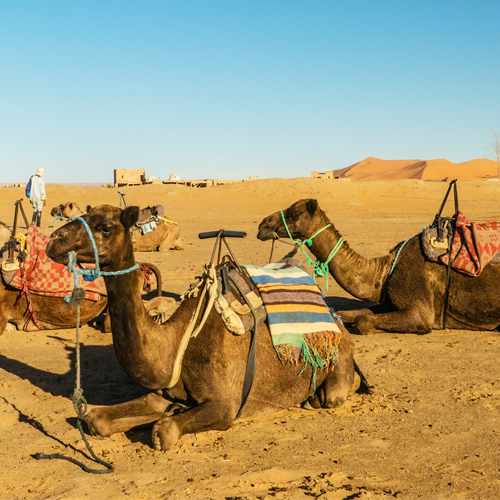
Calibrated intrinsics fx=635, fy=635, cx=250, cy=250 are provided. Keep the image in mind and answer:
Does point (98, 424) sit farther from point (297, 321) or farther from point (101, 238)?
point (297, 321)

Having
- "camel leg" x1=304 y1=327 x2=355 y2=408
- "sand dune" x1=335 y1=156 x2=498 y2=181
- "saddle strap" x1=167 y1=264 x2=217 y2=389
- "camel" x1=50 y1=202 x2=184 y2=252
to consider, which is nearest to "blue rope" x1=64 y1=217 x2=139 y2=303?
"saddle strap" x1=167 y1=264 x2=217 y2=389

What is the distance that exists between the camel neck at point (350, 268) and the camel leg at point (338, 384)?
2870 mm

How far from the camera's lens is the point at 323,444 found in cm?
507

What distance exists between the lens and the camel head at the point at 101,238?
4.35 meters

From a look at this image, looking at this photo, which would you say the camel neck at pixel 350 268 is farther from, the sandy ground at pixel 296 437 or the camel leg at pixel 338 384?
the camel leg at pixel 338 384

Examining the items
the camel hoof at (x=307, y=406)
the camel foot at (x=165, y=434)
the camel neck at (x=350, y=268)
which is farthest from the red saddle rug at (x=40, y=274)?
the camel foot at (x=165, y=434)

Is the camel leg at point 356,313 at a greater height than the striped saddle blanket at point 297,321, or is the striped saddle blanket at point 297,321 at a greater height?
the striped saddle blanket at point 297,321

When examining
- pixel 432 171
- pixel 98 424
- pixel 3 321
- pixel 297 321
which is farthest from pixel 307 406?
pixel 432 171

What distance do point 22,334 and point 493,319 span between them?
6479 mm

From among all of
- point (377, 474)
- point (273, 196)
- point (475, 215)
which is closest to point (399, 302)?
point (377, 474)

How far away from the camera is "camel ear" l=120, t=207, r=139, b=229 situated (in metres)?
4.31

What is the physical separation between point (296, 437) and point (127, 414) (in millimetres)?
1394

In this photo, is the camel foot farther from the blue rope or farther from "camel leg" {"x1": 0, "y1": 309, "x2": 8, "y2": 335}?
"camel leg" {"x1": 0, "y1": 309, "x2": 8, "y2": 335}

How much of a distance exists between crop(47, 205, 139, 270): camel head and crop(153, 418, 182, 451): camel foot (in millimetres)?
1261
